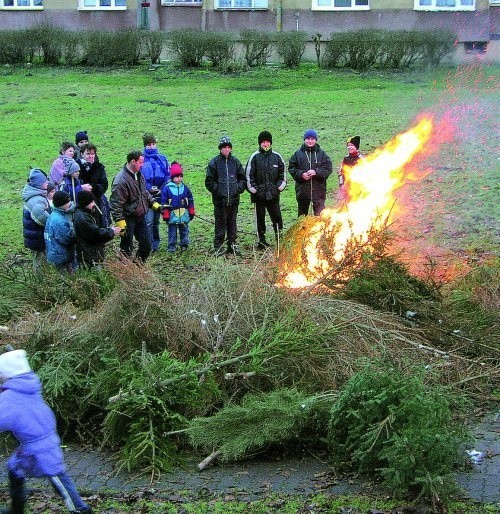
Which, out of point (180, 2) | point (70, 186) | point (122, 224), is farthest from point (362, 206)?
point (180, 2)

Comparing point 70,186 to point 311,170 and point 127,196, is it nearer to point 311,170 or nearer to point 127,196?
point 127,196

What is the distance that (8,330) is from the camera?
957 centimetres

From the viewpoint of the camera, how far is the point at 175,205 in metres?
14.6

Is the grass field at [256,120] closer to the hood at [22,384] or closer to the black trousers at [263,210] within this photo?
the black trousers at [263,210]

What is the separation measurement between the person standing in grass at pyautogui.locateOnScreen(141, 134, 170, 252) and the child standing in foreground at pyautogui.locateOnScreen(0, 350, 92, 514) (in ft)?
25.2

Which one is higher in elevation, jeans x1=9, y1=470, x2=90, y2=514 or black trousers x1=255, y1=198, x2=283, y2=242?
black trousers x1=255, y1=198, x2=283, y2=242

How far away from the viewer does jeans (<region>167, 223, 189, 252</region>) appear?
1470 cm

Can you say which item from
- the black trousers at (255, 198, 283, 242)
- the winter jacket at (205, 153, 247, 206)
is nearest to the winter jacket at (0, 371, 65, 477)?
the winter jacket at (205, 153, 247, 206)

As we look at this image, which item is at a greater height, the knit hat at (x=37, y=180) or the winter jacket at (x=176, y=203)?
the knit hat at (x=37, y=180)

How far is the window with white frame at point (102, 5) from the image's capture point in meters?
32.8

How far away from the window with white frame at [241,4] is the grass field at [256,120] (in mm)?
4275

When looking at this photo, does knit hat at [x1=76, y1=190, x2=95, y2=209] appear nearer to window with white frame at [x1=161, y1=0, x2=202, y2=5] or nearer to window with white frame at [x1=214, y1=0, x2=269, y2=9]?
window with white frame at [x1=214, y1=0, x2=269, y2=9]

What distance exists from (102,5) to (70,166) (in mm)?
20922

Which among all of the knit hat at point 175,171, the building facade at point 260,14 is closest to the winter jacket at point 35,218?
the knit hat at point 175,171
